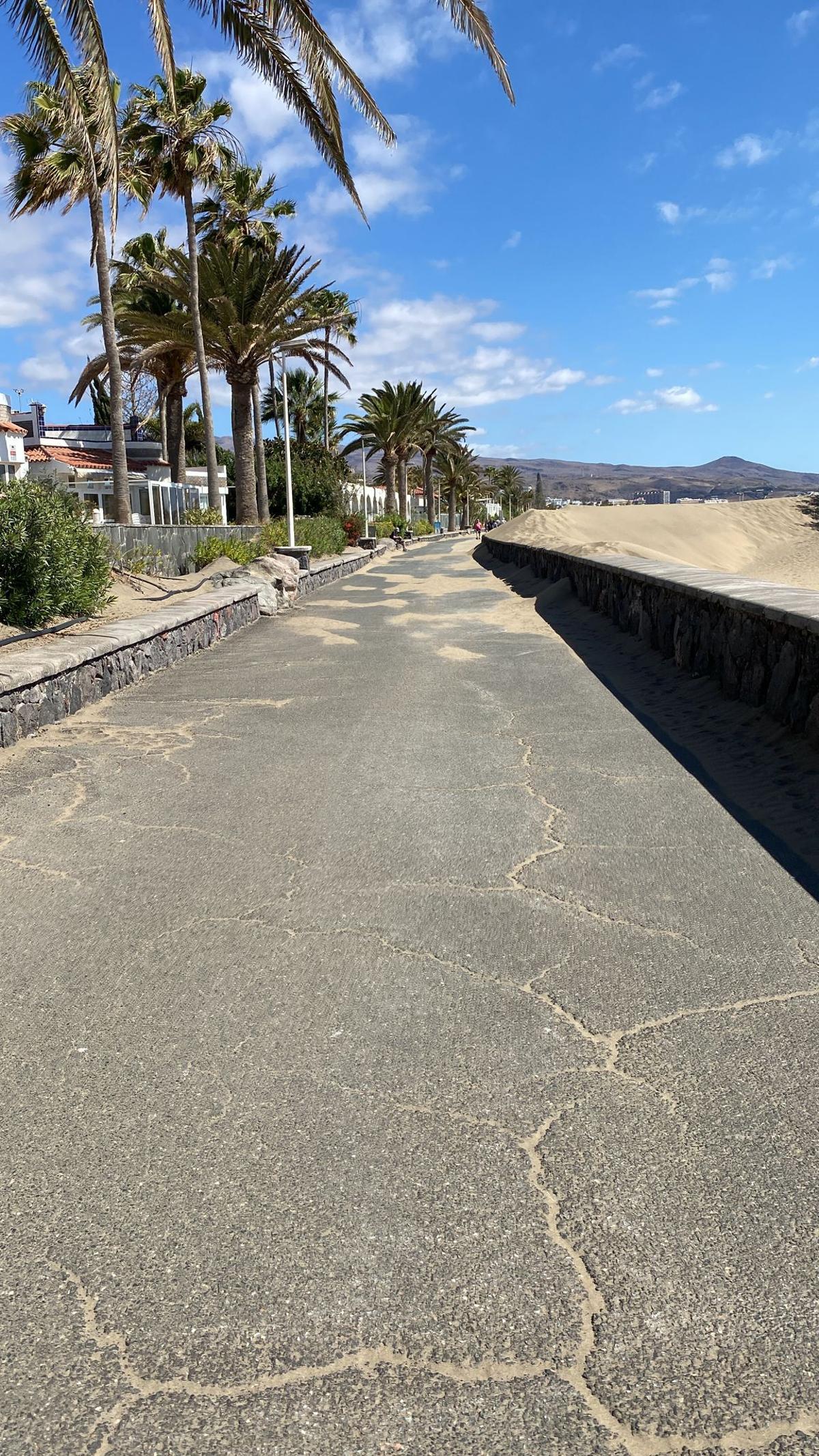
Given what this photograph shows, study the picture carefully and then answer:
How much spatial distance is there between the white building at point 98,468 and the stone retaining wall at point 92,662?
23.9 metres

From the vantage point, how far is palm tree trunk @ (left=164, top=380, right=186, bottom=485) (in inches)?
1721

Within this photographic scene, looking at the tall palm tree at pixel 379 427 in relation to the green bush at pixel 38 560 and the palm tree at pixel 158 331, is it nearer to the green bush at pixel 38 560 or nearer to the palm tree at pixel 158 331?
the palm tree at pixel 158 331

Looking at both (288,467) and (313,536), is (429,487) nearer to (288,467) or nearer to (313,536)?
(313,536)

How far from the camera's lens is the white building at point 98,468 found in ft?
127

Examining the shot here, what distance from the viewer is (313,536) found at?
30703mm

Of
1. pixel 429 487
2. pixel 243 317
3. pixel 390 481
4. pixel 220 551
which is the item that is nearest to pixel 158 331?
pixel 243 317

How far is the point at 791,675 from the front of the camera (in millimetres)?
7051

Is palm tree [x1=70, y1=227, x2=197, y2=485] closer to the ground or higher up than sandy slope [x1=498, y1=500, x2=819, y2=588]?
higher up

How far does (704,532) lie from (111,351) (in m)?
25.4

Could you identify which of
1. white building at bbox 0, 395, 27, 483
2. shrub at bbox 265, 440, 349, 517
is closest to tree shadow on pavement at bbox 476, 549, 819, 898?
white building at bbox 0, 395, 27, 483

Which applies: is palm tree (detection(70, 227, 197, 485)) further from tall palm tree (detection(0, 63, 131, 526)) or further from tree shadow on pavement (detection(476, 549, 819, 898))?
tree shadow on pavement (detection(476, 549, 819, 898))

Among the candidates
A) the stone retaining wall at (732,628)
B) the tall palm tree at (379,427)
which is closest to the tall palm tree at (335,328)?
the tall palm tree at (379,427)

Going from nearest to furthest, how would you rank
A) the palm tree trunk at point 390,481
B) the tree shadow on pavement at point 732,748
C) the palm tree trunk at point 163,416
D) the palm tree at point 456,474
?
1. the tree shadow on pavement at point 732,748
2. the palm tree trunk at point 163,416
3. the palm tree trunk at point 390,481
4. the palm tree at point 456,474

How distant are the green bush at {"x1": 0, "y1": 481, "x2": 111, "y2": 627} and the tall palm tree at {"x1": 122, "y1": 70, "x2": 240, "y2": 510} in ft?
57.8
